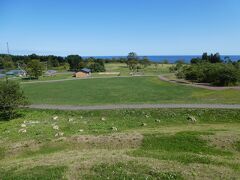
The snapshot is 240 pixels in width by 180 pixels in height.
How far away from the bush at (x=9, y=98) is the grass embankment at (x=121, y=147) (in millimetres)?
2261

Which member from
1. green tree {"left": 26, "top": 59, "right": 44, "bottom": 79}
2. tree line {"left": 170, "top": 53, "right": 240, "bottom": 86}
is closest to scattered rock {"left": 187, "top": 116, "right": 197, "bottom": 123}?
tree line {"left": 170, "top": 53, "right": 240, "bottom": 86}

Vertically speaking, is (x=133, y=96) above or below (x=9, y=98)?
below

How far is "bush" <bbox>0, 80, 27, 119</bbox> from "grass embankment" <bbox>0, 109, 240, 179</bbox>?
226cm

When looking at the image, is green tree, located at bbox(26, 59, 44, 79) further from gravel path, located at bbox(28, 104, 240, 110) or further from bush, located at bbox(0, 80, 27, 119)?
bush, located at bbox(0, 80, 27, 119)

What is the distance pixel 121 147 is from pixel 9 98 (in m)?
20.5

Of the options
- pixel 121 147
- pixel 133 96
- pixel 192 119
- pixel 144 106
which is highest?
pixel 121 147

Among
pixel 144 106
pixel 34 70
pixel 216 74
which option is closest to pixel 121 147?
pixel 144 106

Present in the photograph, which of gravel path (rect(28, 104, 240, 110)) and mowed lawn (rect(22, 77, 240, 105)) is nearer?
gravel path (rect(28, 104, 240, 110))

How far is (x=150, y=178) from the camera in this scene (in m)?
12.5

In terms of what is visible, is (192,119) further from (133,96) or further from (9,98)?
(9,98)

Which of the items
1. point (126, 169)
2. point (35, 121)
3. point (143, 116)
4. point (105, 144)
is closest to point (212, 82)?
point (143, 116)

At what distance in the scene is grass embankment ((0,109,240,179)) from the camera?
13406 millimetres

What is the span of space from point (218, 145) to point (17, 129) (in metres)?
18.3

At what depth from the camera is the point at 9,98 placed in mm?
34094
